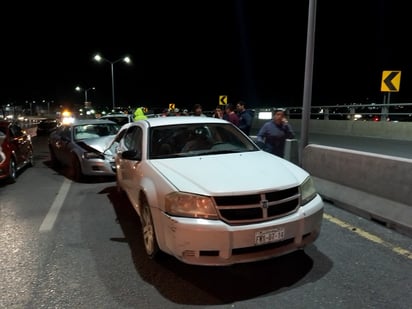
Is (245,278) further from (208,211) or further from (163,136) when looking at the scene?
(163,136)

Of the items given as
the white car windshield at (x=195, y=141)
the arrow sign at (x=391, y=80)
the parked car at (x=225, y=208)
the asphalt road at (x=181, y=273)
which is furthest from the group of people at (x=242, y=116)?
the arrow sign at (x=391, y=80)

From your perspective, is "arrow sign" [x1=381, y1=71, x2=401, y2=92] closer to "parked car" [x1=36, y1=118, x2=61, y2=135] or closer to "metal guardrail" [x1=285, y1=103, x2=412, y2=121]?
"metal guardrail" [x1=285, y1=103, x2=412, y2=121]

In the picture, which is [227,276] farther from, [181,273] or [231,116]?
[231,116]

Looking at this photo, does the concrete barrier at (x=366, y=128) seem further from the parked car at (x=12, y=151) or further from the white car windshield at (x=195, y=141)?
the parked car at (x=12, y=151)

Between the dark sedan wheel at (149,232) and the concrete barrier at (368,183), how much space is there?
3164 mm

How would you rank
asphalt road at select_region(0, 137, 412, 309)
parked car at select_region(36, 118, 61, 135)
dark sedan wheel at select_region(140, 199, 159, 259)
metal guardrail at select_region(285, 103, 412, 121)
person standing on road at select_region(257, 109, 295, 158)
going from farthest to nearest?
parked car at select_region(36, 118, 61, 135), metal guardrail at select_region(285, 103, 412, 121), person standing on road at select_region(257, 109, 295, 158), dark sedan wheel at select_region(140, 199, 159, 259), asphalt road at select_region(0, 137, 412, 309)

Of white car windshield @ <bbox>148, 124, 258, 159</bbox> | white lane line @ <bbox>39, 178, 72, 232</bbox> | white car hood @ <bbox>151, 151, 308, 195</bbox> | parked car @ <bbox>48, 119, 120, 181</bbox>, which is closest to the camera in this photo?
white car hood @ <bbox>151, 151, 308, 195</bbox>

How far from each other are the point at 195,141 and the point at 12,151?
19.5 ft

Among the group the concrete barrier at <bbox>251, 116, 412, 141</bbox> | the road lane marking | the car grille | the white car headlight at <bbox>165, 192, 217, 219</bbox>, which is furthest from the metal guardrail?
the white car headlight at <bbox>165, 192, 217, 219</bbox>

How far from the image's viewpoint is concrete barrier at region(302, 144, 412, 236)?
204 inches

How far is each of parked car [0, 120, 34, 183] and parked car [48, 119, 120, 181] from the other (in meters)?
0.79

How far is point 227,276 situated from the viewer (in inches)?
158

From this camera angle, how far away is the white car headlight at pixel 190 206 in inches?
145

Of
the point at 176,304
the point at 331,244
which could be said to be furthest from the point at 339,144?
the point at 176,304
